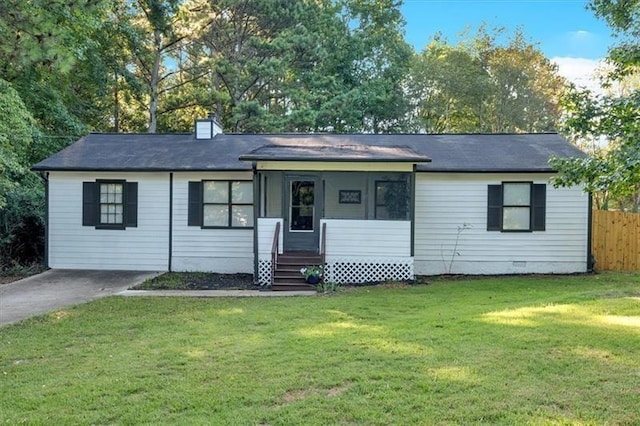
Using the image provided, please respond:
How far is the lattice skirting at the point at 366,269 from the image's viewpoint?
1092 cm

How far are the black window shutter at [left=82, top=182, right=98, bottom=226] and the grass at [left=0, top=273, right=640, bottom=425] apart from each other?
17.5 feet

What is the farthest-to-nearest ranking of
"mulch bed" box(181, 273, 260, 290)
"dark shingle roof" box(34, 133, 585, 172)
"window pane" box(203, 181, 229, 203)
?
"window pane" box(203, 181, 229, 203) < "dark shingle roof" box(34, 133, 585, 172) < "mulch bed" box(181, 273, 260, 290)

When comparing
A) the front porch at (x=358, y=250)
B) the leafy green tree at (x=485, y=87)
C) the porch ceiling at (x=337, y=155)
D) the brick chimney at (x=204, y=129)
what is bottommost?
the front porch at (x=358, y=250)

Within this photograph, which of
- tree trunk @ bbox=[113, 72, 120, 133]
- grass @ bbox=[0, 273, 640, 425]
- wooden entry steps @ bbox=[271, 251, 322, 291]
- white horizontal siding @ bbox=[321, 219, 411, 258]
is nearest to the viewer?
grass @ bbox=[0, 273, 640, 425]

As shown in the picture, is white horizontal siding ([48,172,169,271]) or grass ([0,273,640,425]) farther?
white horizontal siding ([48,172,169,271])

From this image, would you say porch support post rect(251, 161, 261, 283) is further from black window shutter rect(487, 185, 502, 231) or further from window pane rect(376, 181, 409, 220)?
black window shutter rect(487, 185, 502, 231)

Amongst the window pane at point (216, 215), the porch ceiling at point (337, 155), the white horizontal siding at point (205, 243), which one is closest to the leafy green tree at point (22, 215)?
the white horizontal siding at point (205, 243)

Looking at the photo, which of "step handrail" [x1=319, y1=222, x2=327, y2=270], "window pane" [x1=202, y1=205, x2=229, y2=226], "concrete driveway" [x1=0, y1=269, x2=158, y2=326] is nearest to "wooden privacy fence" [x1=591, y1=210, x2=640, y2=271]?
"step handrail" [x1=319, y1=222, x2=327, y2=270]

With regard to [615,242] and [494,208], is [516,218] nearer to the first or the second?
[494,208]

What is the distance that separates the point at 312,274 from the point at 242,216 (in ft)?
9.90

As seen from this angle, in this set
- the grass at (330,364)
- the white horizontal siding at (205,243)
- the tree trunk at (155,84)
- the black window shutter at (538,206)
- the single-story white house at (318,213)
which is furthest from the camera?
the tree trunk at (155,84)

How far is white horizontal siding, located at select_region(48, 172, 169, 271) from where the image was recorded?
12609 mm

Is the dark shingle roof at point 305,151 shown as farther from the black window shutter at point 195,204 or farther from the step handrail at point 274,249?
the step handrail at point 274,249

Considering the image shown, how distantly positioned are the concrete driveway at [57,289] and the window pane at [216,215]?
1907 millimetres
